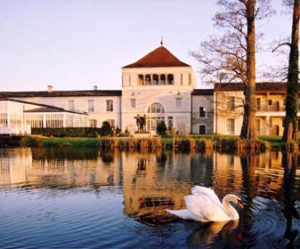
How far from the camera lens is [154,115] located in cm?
4128

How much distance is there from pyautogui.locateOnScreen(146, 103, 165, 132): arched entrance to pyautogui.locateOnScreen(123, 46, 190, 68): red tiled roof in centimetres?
569

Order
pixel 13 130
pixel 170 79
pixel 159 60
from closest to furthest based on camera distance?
pixel 13 130 → pixel 159 60 → pixel 170 79

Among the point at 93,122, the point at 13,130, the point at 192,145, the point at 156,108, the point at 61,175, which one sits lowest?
the point at 61,175

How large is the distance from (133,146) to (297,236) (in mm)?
16949

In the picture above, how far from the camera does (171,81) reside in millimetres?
42469

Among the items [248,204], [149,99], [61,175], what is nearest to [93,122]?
[149,99]

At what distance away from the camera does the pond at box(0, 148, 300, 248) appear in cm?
498

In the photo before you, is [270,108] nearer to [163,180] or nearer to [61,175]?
[163,180]

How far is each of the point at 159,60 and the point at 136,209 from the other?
37.4 m

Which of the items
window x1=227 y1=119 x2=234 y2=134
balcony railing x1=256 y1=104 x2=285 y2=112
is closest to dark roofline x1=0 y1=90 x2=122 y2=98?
window x1=227 y1=119 x2=234 y2=134

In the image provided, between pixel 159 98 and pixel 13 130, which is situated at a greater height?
pixel 159 98

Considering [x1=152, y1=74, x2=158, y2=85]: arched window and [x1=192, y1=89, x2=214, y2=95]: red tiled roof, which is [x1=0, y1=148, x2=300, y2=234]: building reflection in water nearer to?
[x1=192, y1=89, x2=214, y2=95]: red tiled roof

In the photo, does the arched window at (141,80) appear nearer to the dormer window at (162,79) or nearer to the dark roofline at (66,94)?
the dormer window at (162,79)

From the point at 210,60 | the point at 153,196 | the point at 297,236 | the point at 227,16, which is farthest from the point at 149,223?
the point at 227,16
